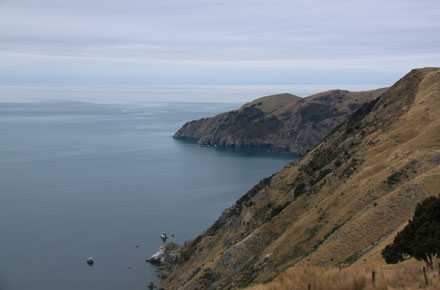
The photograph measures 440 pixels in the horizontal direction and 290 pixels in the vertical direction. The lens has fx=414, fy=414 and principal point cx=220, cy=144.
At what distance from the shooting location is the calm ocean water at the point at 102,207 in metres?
74.9

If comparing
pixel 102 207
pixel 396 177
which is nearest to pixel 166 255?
pixel 102 207

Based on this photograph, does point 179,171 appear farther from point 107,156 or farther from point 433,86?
point 433,86

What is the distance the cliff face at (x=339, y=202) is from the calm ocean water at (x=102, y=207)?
17.5m

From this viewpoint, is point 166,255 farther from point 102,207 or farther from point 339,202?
point 339,202

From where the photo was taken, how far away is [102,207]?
111250mm

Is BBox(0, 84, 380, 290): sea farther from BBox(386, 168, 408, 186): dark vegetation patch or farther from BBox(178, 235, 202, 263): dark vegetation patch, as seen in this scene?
BBox(386, 168, 408, 186): dark vegetation patch

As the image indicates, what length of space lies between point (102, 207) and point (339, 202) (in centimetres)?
8077

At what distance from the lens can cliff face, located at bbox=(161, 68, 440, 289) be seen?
117 ft

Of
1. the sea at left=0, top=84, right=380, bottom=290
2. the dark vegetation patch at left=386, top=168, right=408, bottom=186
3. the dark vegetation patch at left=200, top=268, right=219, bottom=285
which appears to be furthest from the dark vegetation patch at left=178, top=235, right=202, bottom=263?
the dark vegetation patch at left=386, top=168, right=408, bottom=186

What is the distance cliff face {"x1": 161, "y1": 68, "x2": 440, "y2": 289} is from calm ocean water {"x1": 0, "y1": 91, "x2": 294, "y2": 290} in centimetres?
1751

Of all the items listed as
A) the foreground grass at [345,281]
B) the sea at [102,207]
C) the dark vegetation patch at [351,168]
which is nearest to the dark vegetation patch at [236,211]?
the sea at [102,207]

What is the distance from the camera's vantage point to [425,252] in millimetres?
21375

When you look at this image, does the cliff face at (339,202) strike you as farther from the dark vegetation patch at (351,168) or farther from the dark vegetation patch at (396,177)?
the dark vegetation patch at (351,168)

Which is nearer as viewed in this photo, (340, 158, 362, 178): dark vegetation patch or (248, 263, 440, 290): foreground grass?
(248, 263, 440, 290): foreground grass
